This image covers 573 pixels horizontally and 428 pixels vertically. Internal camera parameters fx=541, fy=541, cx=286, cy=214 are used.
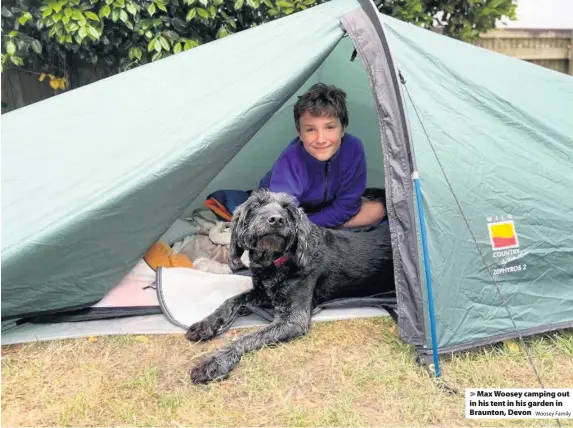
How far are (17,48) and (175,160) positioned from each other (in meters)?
2.95

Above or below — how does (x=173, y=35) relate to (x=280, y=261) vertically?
above

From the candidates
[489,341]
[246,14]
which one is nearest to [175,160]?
[489,341]

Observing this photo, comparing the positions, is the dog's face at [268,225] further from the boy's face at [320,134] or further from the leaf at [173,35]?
the leaf at [173,35]

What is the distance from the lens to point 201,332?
9.87 feet

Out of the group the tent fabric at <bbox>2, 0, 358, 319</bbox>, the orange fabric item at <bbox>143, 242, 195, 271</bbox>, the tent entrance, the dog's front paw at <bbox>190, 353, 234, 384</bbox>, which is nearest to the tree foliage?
the tent entrance

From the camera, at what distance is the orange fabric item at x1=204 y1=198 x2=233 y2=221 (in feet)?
14.6

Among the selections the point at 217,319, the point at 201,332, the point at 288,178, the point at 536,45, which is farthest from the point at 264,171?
the point at 536,45

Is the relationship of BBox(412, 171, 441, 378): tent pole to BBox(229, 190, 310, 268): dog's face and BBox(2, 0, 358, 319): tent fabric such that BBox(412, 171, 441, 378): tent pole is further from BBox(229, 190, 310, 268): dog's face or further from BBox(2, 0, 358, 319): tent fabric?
BBox(2, 0, 358, 319): tent fabric

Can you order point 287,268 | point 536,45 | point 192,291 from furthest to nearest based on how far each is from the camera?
1. point 536,45
2. point 192,291
3. point 287,268

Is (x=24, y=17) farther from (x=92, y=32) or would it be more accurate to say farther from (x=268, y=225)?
(x=268, y=225)

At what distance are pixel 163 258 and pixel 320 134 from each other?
138cm

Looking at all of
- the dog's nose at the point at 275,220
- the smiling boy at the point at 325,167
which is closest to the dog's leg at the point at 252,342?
the dog's nose at the point at 275,220

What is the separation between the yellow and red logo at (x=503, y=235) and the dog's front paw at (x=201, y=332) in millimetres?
1586

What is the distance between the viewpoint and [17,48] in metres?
4.86
